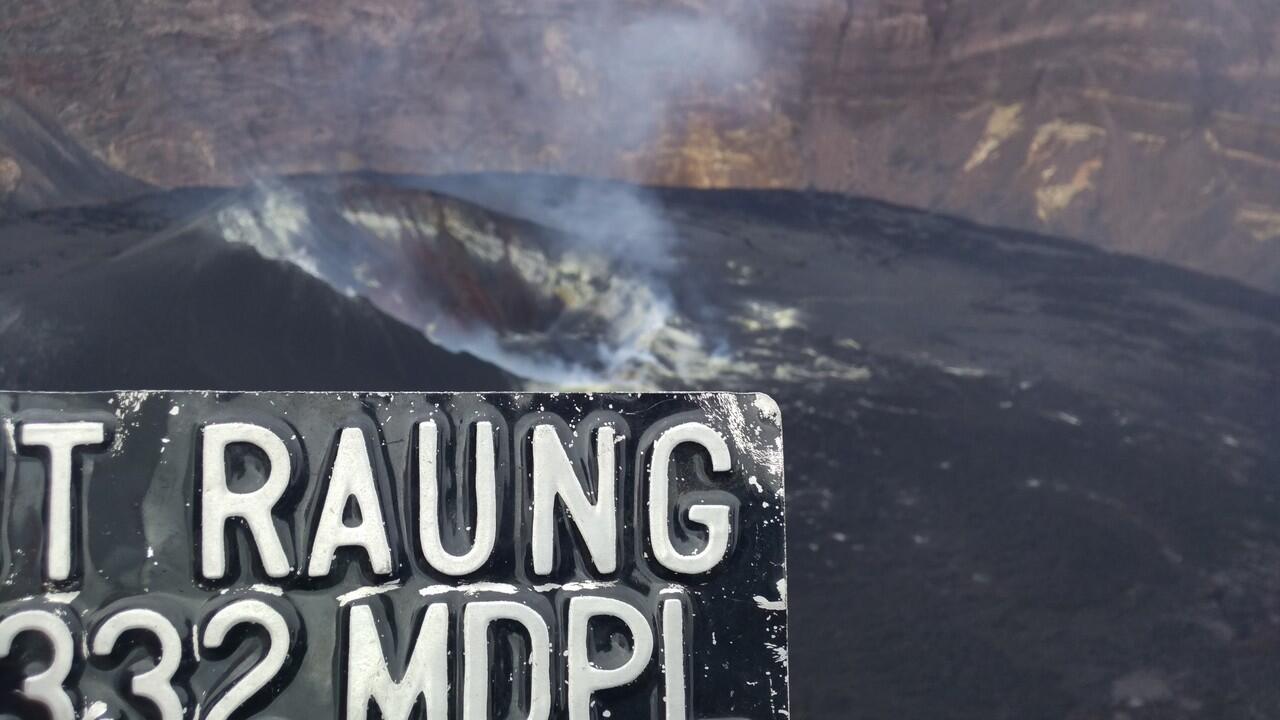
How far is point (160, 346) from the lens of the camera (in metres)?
3.09

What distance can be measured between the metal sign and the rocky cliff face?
2.24 meters

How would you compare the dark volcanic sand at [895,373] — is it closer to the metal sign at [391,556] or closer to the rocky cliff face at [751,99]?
the rocky cliff face at [751,99]

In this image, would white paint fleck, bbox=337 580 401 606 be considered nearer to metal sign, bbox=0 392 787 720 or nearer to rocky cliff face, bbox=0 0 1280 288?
metal sign, bbox=0 392 787 720

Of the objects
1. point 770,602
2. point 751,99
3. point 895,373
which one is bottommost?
point 770,602

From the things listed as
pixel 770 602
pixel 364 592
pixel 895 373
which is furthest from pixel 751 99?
pixel 364 592

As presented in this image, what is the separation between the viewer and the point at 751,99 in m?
3.90

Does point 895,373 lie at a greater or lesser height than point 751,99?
lesser

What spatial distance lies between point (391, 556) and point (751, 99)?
287 cm

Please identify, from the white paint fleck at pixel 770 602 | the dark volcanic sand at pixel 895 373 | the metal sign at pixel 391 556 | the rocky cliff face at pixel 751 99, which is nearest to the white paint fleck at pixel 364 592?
the metal sign at pixel 391 556

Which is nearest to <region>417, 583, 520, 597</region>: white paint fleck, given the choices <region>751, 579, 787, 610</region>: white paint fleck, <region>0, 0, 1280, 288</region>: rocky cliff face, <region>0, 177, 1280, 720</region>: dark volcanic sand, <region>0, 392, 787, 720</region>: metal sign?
<region>0, 392, 787, 720</region>: metal sign

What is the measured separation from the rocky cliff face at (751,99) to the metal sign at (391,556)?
88.1 inches

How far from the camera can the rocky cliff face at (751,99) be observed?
3.38 meters

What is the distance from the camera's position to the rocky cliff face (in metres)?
3.38

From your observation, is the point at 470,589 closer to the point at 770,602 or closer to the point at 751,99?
the point at 770,602
